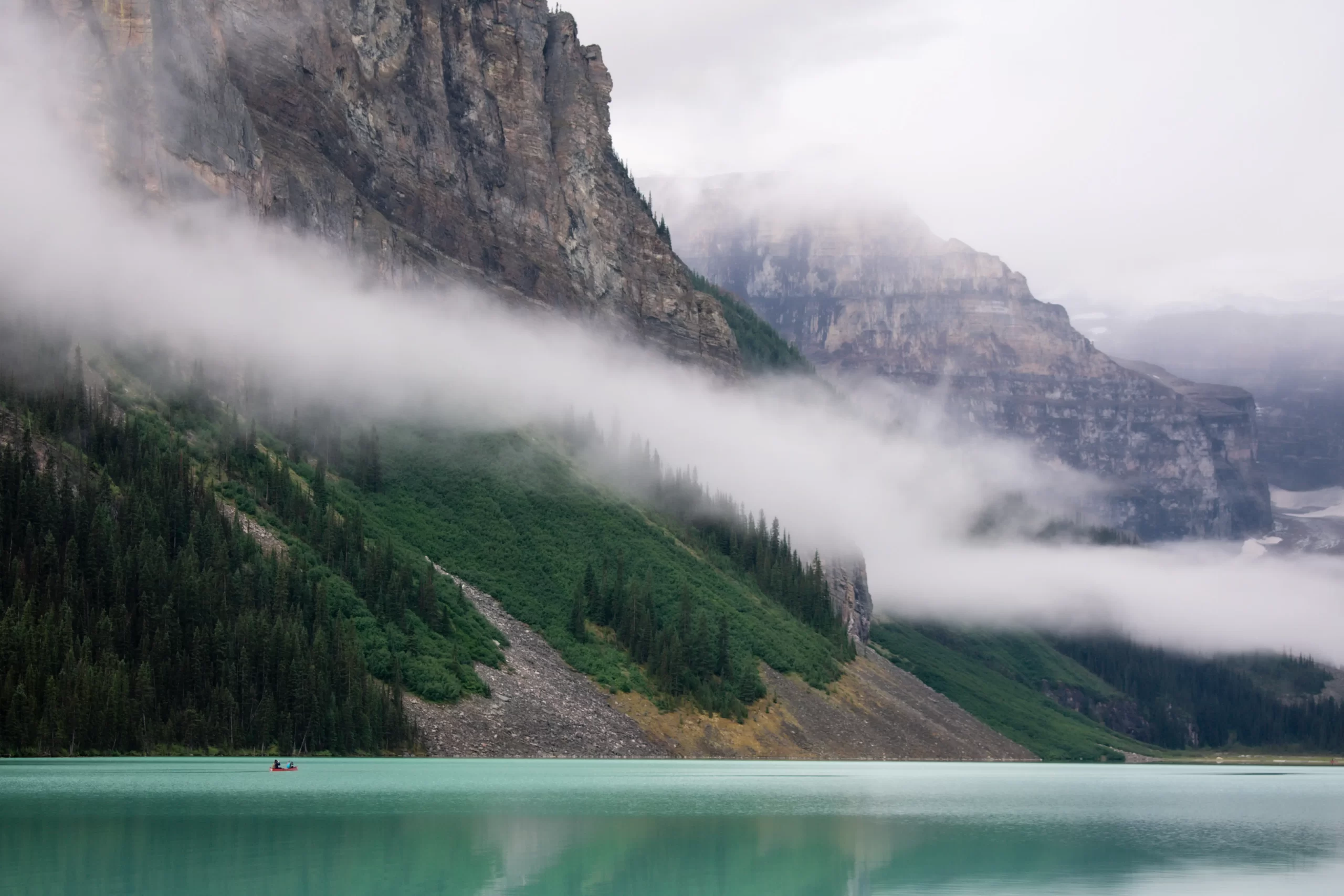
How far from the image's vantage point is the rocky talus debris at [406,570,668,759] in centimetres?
16025

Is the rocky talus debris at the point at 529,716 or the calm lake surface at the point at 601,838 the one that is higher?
the calm lake surface at the point at 601,838

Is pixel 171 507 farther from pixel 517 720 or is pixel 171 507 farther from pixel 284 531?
pixel 517 720

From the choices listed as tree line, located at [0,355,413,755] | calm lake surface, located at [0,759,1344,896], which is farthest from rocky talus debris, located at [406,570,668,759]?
calm lake surface, located at [0,759,1344,896]

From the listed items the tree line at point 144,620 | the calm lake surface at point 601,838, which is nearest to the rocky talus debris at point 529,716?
the tree line at point 144,620

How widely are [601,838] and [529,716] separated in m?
100

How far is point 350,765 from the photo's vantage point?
133375 mm

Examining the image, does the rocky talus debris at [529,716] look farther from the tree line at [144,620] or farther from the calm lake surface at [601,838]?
the calm lake surface at [601,838]

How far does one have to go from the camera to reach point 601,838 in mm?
71875

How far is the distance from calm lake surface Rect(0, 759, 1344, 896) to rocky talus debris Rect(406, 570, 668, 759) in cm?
3749

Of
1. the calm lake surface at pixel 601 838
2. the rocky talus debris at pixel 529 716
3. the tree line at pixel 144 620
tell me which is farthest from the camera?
the rocky talus debris at pixel 529 716

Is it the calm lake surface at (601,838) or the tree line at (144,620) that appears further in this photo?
the tree line at (144,620)

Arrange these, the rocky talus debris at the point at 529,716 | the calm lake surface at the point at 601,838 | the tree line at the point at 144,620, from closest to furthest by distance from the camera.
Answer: the calm lake surface at the point at 601,838, the tree line at the point at 144,620, the rocky talus debris at the point at 529,716

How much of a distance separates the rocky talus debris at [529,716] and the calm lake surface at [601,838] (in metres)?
37.5

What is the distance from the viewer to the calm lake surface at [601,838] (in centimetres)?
5691
